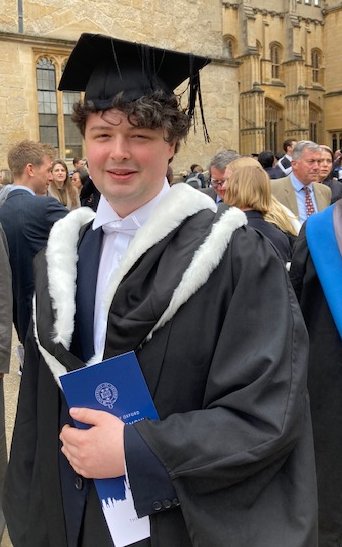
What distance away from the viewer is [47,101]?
15359 millimetres

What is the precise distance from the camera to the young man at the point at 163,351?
4.29 ft

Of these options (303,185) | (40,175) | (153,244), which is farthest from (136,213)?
(303,185)

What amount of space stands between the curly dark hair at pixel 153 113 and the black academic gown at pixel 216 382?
7.9 inches

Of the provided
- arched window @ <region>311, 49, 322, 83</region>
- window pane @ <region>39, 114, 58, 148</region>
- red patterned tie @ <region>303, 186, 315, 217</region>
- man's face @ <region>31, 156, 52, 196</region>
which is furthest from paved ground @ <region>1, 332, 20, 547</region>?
arched window @ <region>311, 49, 322, 83</region>

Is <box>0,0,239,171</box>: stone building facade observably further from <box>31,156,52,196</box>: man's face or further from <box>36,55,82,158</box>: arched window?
<box>31,156,52,196</box>: man's face

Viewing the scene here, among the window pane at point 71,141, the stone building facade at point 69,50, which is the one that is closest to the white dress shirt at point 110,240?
the stone building facade at point 69,50

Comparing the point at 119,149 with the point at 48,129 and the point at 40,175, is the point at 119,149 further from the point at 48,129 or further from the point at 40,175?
the point at 48,129

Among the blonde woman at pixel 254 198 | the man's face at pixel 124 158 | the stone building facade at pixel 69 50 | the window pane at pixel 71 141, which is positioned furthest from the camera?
the window pane at pixel 71 141

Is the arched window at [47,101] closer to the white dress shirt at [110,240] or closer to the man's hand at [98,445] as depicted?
the white dress shirt at [110,240]

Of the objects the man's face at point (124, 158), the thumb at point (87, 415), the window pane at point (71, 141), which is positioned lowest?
the thumb at point (87, 415)

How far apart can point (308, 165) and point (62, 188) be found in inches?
140

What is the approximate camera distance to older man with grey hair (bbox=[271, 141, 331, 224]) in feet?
17.7

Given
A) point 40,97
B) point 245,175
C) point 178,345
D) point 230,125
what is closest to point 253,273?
point 178,345

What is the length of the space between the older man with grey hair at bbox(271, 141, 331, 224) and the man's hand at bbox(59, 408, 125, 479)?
172 inches
